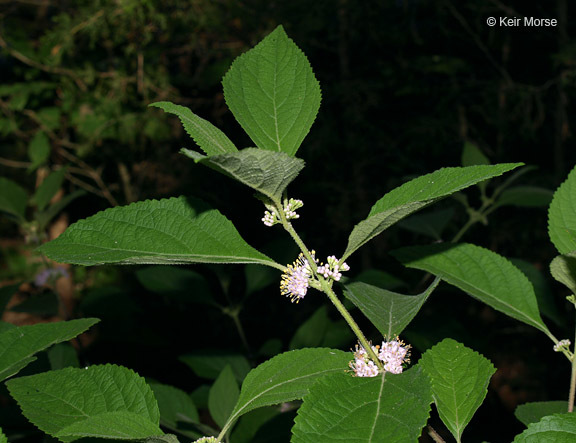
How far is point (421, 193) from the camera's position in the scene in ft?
2.07

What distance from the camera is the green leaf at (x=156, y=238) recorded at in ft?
2.22

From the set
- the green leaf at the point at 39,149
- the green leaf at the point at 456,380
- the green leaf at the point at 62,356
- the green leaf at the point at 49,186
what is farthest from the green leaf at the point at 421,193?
the green leaf at the point at 39,149

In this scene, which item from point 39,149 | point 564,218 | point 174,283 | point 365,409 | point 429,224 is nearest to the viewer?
point 365,409

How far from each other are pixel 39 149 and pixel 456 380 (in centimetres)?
329

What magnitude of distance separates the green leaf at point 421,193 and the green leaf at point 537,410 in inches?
18.1

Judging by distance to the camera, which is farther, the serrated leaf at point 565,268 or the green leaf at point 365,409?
the serrated leaf at point 565,268

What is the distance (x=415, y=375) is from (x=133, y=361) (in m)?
2.46

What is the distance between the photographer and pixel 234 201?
10.5 feet

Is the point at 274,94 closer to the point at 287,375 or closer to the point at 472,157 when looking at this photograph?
the point at 287,375

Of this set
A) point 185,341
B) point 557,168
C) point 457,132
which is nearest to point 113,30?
point 185,341

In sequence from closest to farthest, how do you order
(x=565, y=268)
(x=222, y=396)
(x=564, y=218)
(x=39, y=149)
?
(x=565, y=268) < (x=564, y=218) < (x=222, y=396) < (x=39, y=149)

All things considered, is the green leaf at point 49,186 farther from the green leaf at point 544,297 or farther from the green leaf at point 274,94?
the green leaf at point 544,297

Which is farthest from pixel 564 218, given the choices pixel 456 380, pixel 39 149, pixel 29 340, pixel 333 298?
pixel 39 149

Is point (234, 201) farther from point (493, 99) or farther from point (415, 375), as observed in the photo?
point (415, 375)
